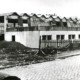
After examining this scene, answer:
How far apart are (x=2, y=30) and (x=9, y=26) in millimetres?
1735

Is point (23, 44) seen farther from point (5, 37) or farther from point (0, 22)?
point (0, 22)

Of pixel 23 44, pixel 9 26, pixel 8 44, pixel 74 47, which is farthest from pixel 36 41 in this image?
pixel 9 26

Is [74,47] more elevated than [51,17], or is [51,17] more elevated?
[51,17]

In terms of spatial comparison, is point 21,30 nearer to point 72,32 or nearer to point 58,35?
point 58,35

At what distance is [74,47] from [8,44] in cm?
1109

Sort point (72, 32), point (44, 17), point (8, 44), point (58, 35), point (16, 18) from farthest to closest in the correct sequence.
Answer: point (44, 17) < point (16, 18) < point (72, 32) < point (58, 35) < point (8, 44)

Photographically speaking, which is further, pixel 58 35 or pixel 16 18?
pixel 16 18

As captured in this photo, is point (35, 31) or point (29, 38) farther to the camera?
point (29, 38)

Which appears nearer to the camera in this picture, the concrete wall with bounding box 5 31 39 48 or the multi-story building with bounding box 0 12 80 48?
the multi-story building with bounding box 0 12 80 48

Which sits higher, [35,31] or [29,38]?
[35,31]

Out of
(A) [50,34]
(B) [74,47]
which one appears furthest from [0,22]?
(B) [74,47]

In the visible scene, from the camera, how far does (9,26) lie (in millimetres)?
42500

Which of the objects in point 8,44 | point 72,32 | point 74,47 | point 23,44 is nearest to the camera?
point 74,47

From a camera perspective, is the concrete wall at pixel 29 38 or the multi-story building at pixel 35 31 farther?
the concrete wall at pixel 29 38
